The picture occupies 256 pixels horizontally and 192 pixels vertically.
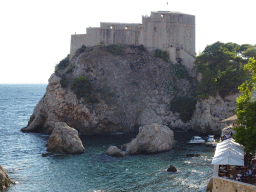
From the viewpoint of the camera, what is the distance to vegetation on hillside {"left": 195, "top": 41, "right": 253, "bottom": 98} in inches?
2068

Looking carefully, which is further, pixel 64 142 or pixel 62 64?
pixel 62 64

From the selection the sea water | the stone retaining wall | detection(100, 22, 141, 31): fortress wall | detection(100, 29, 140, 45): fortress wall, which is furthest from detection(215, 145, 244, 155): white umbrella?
detection(100, 22, 141, 31): fortress wall

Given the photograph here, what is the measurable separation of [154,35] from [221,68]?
55.0ft

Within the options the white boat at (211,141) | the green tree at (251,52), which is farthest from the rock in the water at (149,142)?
the green tree at (251,52)

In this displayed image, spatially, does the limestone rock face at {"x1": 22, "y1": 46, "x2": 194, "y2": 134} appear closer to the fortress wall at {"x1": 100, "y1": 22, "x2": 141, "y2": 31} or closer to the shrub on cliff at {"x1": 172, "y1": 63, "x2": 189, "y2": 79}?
the shrub on cliff at {"x1": 172, "y1": 63, "x2": 189, "y2": 79}

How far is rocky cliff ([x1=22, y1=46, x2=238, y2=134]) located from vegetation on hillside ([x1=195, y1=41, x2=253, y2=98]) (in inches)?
103

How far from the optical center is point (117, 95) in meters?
58.4

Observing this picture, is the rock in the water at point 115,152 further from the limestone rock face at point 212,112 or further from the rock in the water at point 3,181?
the limestone rock face at point 212,112

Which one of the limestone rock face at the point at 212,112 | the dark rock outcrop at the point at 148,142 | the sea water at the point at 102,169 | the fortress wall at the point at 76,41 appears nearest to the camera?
the sea water at the point at 102,169

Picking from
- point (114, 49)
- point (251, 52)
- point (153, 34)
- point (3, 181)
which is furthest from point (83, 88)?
point (251, 52)

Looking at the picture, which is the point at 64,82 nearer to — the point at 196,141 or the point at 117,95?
the point at 117,95

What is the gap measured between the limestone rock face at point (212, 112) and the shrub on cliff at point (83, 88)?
762 inches

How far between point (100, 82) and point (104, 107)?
220 inches

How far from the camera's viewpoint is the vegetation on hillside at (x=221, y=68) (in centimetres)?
5253
